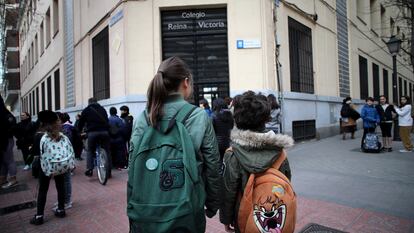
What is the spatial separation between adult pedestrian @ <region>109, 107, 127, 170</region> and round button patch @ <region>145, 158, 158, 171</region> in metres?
6.33

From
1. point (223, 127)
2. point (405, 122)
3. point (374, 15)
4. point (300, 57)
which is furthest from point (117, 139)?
point (374, 15)

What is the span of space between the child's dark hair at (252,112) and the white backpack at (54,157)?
315cm

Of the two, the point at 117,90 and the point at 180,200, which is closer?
the point at 180,200

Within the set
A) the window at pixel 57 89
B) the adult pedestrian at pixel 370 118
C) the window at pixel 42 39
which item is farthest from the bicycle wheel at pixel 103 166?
the window at pixel 42 39

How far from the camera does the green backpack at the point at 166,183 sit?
1.79 m

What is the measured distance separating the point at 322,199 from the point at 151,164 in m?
3.99

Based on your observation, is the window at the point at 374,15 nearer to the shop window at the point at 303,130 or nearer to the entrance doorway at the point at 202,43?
the shop window at the point at 303,130

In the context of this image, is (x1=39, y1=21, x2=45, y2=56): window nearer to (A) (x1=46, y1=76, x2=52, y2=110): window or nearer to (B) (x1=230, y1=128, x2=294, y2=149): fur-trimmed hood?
(A) (x1=46, y1=76, x2=52, y2=110): window

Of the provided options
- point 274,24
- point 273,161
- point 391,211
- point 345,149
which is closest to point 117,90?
point 274,24

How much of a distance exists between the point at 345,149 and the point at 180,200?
962 centimetres

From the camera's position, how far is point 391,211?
447 centimetres

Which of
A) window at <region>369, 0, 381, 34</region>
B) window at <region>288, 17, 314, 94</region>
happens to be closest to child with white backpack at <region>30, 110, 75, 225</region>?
window at <region>288, 17, 314, 94</region>

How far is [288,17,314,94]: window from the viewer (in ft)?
39.9

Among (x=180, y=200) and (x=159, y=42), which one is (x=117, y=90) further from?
(x=180, y=200)
